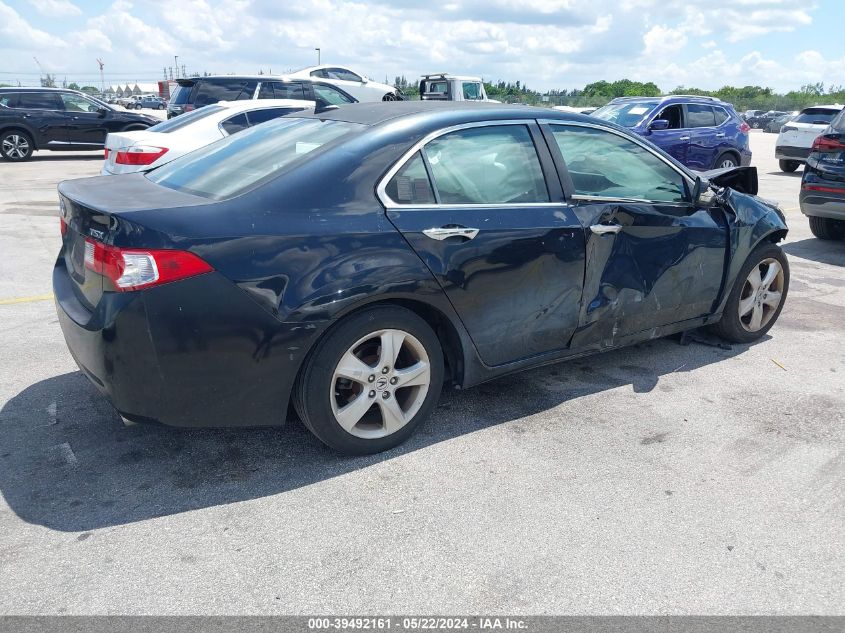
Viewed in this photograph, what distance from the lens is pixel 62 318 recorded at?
11.6 ft

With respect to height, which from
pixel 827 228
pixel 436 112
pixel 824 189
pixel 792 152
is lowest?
pixel 827 228

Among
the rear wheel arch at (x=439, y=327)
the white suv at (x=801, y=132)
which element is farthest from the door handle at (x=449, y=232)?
the white suv at (x=801, y=132)

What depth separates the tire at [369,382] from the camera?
11.0 feet

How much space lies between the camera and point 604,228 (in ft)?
13.5

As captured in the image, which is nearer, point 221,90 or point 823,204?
point 823,204

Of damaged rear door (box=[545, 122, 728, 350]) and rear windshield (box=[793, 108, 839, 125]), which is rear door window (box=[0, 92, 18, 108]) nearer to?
damaged rear door (box=[545, 122, 728, 350])

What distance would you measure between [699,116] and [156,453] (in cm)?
1252

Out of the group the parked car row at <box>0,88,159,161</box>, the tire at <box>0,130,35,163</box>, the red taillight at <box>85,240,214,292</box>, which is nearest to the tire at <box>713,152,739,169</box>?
the red taillight at <box>85,240,214,292</box>

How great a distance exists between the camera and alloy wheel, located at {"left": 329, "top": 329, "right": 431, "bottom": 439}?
3.46 m

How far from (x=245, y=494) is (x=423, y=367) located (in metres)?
0.99

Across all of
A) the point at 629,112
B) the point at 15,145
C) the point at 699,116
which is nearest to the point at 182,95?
the point at 15,145

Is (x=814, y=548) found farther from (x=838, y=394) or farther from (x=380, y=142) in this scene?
(x=380, y=142)

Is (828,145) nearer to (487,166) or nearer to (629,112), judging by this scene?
(629,112)

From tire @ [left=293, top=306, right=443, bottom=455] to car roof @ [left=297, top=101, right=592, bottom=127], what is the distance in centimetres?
101
